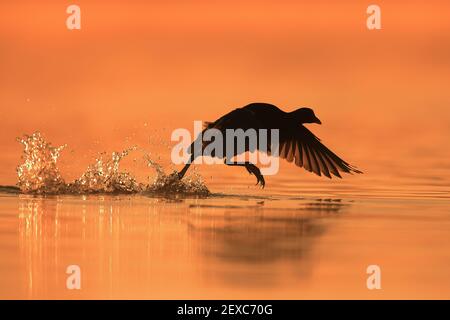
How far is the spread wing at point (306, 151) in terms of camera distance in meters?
17.5

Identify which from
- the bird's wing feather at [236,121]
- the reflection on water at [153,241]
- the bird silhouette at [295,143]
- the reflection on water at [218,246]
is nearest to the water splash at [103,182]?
the reflection on water at [218,246]

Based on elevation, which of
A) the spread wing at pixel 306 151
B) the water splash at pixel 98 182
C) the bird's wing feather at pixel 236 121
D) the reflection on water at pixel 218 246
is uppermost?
the bird's wing feather at pixel 236 121

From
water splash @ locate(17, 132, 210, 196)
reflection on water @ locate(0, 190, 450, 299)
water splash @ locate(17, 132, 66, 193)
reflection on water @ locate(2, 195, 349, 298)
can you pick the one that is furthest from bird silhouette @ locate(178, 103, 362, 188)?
water splash @ locate(17, 132, 66, 193)

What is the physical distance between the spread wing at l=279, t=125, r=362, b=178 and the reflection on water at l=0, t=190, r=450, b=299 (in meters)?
1.78

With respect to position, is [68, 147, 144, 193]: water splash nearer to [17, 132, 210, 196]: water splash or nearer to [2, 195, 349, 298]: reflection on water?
[17, 132, 210, 196]: water splash

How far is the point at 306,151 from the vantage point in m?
17.6

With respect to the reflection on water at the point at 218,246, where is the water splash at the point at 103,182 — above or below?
above

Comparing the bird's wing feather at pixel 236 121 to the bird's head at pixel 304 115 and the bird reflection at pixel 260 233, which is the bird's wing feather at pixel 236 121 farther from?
the bird reflection at pixel 260 233

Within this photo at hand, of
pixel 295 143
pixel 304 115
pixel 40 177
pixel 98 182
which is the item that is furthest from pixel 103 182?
pixel 304 115

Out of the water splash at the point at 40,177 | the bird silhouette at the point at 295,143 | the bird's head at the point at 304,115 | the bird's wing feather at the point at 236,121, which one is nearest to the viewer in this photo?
the water splash at the point at 40,177

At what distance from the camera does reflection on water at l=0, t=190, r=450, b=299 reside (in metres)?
9.86

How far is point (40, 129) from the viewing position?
25406mm

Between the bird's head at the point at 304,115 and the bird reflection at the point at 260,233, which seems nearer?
the bird reflection at the point at 260,233

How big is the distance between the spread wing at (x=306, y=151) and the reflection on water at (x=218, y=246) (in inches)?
70.1
